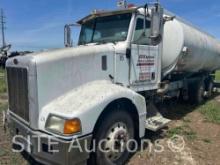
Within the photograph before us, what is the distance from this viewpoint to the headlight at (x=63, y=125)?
3.56 metres

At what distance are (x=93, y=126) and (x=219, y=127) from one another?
460 centimetres

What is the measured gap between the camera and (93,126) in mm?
3910

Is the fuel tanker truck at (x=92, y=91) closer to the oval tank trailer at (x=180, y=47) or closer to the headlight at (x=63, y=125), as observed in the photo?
the headlight at (x=63, y=125)

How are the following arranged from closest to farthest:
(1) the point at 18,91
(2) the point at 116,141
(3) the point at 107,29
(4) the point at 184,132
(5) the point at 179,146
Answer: (1) the point at 18,91 → (2) the point at 116,141 → (3) the point at 107,29 → (5) the point at 179,146 → (4) the point at 184,132

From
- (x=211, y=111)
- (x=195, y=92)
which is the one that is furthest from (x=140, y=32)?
(x=195, y=92)

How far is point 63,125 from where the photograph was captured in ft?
11.8

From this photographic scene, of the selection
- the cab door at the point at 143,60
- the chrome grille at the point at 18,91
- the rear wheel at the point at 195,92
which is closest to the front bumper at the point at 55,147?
the chrome grille at the point at 18,91

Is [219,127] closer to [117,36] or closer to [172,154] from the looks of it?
[172,154]

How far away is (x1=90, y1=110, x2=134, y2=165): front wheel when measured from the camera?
419 centimetres

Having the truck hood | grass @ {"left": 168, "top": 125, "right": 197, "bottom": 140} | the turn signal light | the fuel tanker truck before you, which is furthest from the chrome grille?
grass @ {"left": 168, "top": 125, "right": 197, "bottom": 140}

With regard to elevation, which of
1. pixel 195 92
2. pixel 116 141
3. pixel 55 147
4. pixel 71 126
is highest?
pixel 71 126

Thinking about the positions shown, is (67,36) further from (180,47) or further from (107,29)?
(180,47)

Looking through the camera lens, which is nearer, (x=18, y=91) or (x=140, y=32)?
(x=18, y=91)

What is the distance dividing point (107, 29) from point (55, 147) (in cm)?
283
